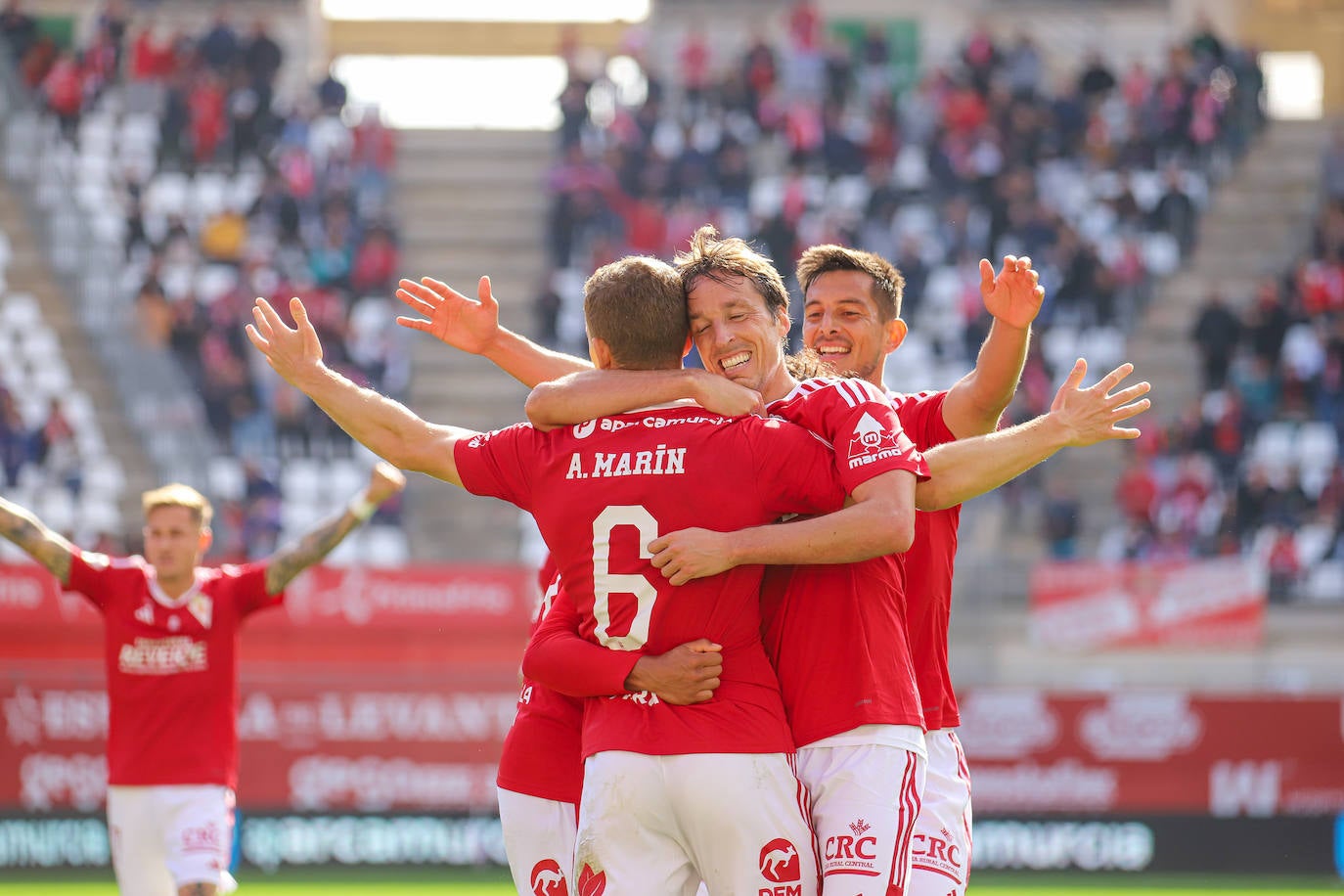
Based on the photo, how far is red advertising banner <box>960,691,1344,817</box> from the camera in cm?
1388

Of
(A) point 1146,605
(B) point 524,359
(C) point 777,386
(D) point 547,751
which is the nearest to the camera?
(C) point 777,386

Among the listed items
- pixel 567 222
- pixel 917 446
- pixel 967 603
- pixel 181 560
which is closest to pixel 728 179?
pixel 567 222

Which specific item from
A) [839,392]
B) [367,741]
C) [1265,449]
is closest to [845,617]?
[839,392]

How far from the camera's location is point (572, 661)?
15.7 feet

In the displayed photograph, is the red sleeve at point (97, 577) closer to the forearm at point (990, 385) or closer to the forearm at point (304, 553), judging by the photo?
the forearm at point (304, 553)

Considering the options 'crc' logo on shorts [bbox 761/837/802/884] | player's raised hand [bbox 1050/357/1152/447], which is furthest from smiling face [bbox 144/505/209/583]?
player's raised hand [bbox 1050/357/1152/447]

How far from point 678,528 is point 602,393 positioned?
46 cm

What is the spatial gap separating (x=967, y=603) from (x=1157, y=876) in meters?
3.09

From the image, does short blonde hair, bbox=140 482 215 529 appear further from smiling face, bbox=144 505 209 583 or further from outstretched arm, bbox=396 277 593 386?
outstretched arm, bbox=396 277 593 386

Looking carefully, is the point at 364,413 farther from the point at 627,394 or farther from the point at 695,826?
the point at 695,826

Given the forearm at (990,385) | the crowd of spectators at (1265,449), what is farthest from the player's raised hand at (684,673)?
the crowd of spectators at (1265,449)

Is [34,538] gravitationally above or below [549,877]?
above

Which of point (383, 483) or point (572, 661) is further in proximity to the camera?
point (383, 483)

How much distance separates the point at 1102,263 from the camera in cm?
2191
